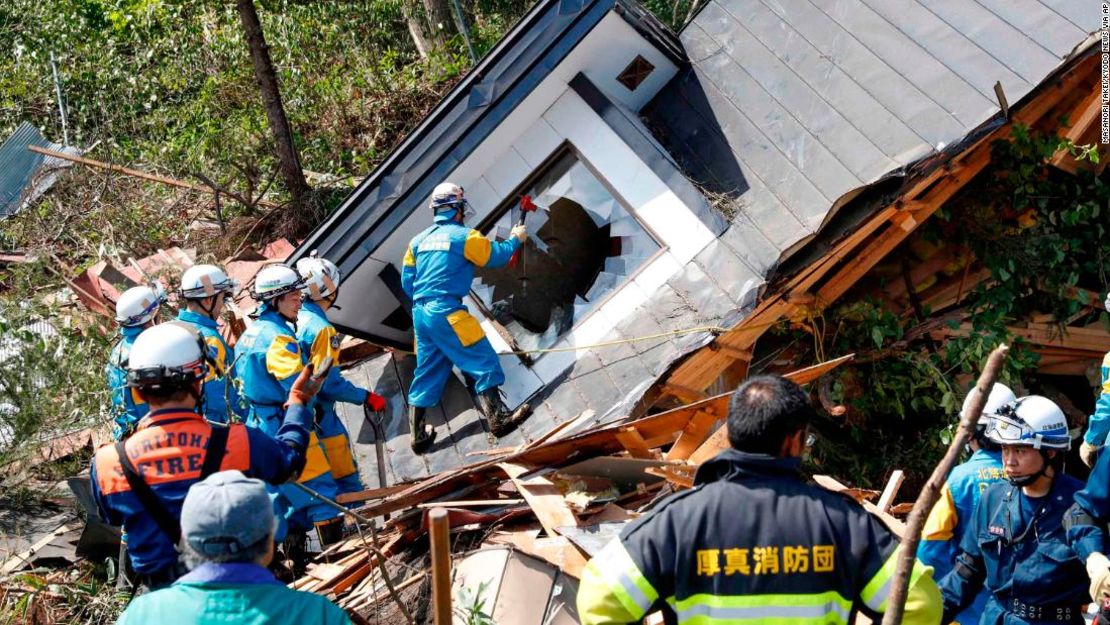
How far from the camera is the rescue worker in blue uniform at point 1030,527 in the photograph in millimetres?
4328

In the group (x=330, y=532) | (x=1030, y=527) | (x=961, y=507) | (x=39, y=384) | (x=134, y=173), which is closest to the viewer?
(x=1030, y=527)

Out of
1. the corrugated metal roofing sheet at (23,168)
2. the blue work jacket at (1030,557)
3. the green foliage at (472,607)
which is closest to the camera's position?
the blue work jacket at (1030,557)

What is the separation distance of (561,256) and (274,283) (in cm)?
225

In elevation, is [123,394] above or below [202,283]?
below

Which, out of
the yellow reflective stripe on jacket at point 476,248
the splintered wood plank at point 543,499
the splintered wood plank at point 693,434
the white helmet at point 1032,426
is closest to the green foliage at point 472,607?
the splintered wood plank at point 543,499

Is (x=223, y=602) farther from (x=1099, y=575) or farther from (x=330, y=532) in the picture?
(x=330, y=532)

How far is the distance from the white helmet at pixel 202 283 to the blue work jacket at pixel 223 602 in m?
4.13

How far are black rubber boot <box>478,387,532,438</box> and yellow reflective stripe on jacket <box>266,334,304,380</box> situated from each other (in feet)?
4.02

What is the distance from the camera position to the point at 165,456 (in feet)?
13.4

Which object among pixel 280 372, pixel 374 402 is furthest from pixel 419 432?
pixel 280 372

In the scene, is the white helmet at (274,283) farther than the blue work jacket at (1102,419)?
Yes

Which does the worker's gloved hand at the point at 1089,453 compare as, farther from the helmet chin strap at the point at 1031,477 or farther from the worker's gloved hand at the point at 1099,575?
the worker's gloved hand at the point at 1099,575

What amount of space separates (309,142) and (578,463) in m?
8.26

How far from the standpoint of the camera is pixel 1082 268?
7410mm
